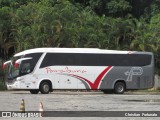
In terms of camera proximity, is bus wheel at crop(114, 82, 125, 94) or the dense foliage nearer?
bus wheel at crop(114, 82, 125, 94)

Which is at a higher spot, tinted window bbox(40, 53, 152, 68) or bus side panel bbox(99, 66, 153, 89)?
tinted window bbox(40, 53, 152, 68)

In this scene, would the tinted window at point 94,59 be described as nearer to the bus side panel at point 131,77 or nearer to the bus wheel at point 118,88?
the bus side panel at point 131,77

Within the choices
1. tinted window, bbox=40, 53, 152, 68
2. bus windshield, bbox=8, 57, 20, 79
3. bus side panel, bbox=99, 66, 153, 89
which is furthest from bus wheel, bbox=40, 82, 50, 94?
bus side panel, bbox=99, 66, 153, 89

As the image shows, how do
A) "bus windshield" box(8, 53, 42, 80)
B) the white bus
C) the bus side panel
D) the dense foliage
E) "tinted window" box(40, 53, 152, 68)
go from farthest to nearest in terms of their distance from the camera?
1. the dense foliage
2. the bus side panel
3. "tinted window" box(40, 53, 152, 68)
4. the white bus
5. "bus windshield" box(8, 53, 42, 80)

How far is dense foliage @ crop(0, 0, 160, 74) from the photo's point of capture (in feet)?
140

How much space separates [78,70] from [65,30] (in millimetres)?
8338

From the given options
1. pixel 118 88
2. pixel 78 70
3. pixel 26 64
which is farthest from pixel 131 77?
pixel 26 64

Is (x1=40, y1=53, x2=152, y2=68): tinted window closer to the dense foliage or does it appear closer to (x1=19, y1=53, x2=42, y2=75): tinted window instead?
(x1=19, y1=53, x2=42, y2=75): tinted window

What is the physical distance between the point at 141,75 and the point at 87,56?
14.8 feet

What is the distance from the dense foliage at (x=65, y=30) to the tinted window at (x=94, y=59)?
6802mm

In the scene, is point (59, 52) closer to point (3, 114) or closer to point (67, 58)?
point (67, 58)

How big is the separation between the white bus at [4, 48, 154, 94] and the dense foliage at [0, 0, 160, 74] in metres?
6.81

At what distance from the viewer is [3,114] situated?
15.6m

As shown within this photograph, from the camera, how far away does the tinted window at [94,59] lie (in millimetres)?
34875
